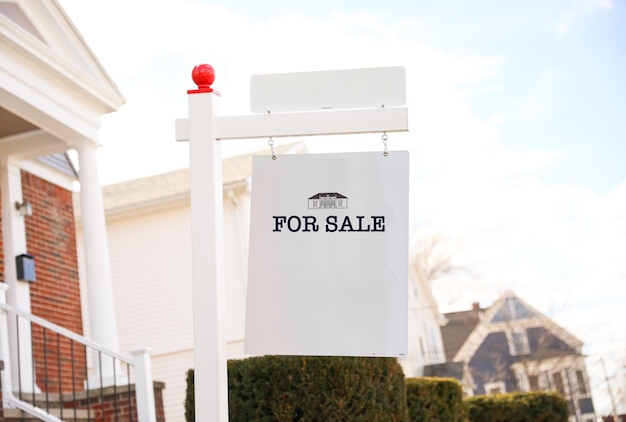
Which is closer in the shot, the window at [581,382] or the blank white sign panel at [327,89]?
the blank white sign panel at [327,89]

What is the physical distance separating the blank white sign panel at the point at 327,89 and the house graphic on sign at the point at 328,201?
0.38 metres

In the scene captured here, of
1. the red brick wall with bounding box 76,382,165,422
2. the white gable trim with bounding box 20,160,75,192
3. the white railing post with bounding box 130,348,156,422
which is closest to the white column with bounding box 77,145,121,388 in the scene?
the red brick wall with bounding box 76,382,165,422

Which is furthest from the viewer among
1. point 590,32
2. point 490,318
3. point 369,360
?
point 590,32

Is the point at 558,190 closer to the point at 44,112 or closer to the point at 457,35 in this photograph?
the point at 457,35

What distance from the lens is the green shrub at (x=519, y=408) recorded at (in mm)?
15305

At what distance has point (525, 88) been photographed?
34688mm

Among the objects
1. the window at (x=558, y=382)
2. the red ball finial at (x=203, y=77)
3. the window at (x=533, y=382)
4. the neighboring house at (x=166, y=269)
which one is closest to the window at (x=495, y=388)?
the window at (x=533, y=382)

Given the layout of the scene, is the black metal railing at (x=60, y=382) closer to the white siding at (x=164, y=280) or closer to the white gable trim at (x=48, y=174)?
the white gable trim at (x=48, y=174)

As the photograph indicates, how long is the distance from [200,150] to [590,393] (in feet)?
80.7

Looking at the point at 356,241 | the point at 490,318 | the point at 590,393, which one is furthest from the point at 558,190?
the point at 356,241

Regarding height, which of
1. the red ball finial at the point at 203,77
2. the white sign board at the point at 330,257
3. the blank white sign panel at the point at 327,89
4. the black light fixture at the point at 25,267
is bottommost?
the white sign board at the point at 330,257

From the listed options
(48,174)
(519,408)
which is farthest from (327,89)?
(519,408)

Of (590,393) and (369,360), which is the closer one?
(369,360)

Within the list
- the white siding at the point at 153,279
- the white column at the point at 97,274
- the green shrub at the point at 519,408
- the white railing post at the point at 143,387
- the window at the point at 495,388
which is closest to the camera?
the white railing post at the point at 143,387
